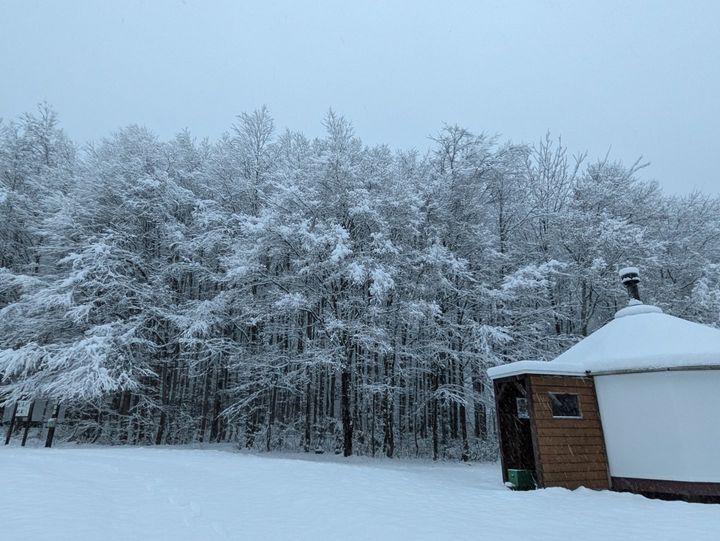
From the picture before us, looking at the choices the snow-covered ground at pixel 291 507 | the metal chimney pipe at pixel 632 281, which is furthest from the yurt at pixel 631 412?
the metal chimney pipe at pixel 632 281

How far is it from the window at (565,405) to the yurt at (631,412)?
0.8 inches

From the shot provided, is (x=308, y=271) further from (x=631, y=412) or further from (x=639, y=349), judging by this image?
(x=631, y=412)

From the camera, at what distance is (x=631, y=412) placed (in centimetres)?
943

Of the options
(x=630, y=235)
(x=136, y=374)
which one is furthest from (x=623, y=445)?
(x=136, y=374)

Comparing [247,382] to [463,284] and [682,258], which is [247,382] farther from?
[682,258]

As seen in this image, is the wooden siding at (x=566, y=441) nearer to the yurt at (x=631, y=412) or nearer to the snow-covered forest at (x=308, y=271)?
the yurt at (x=631, y=412)

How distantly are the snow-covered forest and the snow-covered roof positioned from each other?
11.9ft

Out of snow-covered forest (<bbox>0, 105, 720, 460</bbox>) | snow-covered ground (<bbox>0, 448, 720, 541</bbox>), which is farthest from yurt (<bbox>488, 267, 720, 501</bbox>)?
snow-covered forest (<bbox>0, 105, 720, 460</bbox>)

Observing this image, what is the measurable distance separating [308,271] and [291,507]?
859cm

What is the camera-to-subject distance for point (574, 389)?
9.96 m

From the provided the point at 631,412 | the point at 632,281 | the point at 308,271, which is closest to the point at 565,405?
the point at 631,412

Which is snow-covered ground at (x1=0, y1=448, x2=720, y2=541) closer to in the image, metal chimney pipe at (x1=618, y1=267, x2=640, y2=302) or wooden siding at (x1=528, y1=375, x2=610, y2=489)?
wooden siding at (x1=528, y1=375, x2=610, y2=489)

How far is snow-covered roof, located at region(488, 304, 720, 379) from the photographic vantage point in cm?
895

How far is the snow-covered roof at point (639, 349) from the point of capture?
8953mm
